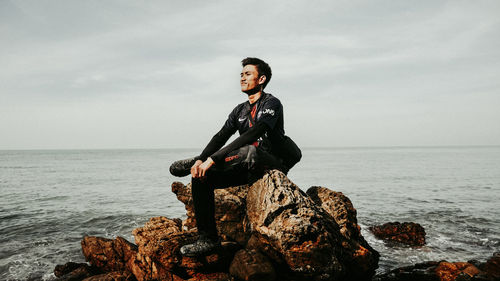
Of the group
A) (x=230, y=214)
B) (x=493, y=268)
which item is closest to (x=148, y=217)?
(x=230, y=214)

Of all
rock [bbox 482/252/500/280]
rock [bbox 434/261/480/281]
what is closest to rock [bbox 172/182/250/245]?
Answer: rock [bbox 434/261/480/281]

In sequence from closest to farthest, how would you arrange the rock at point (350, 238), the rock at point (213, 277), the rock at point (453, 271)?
the rock at point (213, 277), the rock at point (350, 238), the rock at point (453, 271)

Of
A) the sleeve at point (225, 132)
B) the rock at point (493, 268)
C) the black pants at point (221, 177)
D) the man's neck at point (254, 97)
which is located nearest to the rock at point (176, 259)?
the black pants at point (221, 177)

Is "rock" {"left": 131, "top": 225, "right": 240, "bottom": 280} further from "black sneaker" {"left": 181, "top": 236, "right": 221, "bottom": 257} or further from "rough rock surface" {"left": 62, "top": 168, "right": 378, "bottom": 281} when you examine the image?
"black sneaker" {"left": 181, "top": 236, "right": 221, "bottom": 257}

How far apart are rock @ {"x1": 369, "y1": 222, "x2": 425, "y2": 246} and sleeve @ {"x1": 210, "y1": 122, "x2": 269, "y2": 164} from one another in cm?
923

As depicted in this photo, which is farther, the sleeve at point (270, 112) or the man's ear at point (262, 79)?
the man's ear at point (262, 79)

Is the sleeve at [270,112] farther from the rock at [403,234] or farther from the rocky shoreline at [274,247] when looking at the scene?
the rock at [403,234]

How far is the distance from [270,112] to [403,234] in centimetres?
944

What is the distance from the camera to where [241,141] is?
14.9 feet

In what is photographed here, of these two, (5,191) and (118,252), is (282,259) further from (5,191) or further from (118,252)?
(5,191)

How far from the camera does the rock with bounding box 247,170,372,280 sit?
4.35m

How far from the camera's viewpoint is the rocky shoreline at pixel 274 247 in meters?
4.38

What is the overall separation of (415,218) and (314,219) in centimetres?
1418

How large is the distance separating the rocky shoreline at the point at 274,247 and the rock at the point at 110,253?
29 mm
